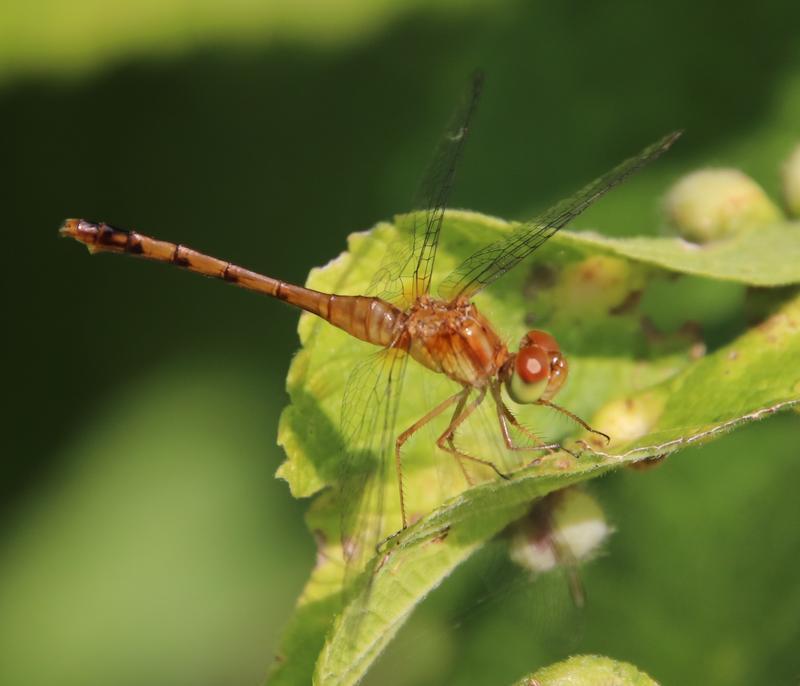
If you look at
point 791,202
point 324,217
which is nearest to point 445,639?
point 791,202

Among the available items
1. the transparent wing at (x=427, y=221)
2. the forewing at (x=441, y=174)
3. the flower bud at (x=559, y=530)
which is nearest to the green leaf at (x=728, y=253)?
the transparent wing at (x=427, y=221)

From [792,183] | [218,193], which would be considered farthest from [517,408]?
[218,193]

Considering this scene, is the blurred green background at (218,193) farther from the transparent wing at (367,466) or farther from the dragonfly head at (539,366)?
the transparent wing at (367,466)

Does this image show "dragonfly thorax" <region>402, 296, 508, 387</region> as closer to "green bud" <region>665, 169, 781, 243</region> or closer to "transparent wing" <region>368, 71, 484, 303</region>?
"transparent wing" <region>368, 71, 484, 303</region>

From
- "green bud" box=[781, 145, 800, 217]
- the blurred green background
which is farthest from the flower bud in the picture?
the blurred green background

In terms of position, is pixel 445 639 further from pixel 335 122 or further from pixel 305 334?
pixel 335 122
